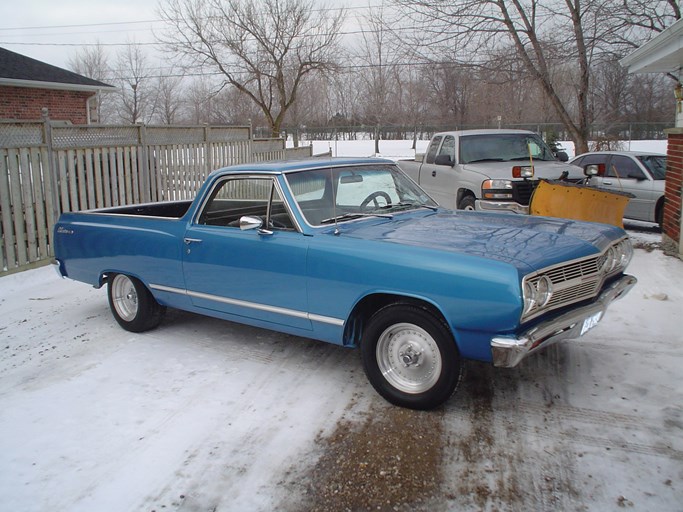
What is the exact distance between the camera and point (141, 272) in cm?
569

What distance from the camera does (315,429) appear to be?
3932 millimetres

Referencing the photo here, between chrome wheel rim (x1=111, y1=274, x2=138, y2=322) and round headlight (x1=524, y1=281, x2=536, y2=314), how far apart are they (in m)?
3.98

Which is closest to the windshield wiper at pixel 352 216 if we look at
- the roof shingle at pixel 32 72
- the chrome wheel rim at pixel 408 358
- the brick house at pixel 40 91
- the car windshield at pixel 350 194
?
the car windshield at pixel 350 194

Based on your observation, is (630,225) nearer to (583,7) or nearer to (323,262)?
(583,7)

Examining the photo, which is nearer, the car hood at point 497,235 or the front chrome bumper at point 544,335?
the front chrome bumper at point 544,335

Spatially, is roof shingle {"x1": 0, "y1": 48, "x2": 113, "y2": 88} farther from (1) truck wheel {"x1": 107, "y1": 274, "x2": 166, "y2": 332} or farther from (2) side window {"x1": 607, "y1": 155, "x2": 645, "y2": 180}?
(2) side window {"x1": 607, "y1": 155, "x2": 645, "y2": 180}

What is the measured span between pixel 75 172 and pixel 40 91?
1112 centimetres

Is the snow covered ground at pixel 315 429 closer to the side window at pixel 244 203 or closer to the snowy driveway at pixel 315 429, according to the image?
the snowy driveway at pixel 315 429

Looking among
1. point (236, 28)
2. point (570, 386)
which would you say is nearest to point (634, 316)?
point (570, 386)

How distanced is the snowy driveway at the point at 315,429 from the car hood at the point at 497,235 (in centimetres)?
108

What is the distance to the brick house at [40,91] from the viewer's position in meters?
17.2

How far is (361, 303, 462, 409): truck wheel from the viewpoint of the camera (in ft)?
12.6

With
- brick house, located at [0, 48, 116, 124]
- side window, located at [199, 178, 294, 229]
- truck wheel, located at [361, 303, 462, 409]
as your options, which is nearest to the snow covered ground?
truck wheel, located at [361, 303, 462, 409]

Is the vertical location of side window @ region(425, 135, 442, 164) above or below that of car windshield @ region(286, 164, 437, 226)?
above
